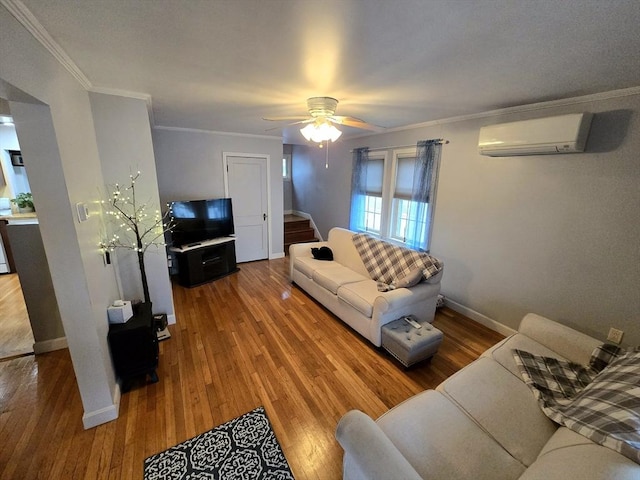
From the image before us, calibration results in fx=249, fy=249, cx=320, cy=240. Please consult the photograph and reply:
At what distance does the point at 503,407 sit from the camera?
4.62 feet

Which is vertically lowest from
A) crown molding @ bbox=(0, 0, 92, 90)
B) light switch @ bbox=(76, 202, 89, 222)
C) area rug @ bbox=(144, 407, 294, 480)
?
area rug @ bbox=(144, 407, 294, 480)

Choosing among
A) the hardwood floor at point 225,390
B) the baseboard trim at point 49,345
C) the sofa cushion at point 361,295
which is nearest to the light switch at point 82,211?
the hardwood floor at point 225,390

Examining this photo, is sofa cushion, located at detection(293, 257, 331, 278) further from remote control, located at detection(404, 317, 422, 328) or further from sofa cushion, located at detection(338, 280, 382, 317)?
Result: remote control, located at detection(404, 317, 422, 328)

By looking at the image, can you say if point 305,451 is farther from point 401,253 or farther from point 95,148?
point 95,148

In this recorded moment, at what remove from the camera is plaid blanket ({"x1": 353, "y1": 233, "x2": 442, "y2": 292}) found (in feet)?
9.05

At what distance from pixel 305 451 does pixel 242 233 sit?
12.5 feet

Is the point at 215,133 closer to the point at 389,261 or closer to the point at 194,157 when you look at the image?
the point at 194,157

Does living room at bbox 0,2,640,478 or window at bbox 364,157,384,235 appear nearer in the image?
living room at bbox 0,2,640,478

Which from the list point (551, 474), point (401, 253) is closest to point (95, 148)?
point (401, 253)

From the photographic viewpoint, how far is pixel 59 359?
7.65 ft

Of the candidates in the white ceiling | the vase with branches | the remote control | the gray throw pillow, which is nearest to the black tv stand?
the vase with branches

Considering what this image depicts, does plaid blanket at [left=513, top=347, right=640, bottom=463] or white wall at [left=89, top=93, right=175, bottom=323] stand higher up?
white wall at [left=89, top=93, right=175, bottom=323]

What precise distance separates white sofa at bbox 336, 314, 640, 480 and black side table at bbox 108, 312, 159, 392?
169cm

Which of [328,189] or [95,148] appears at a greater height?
[95,148]
